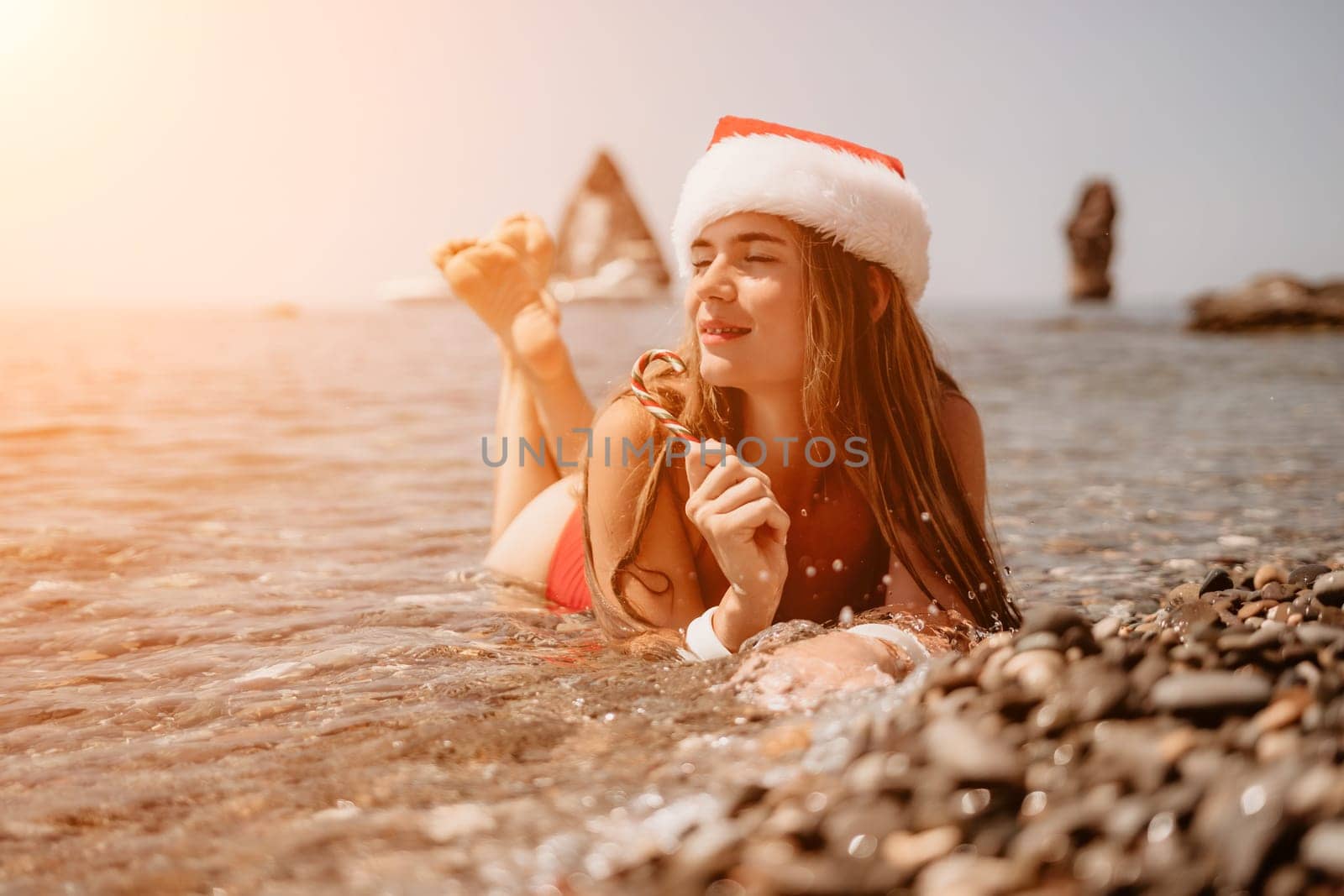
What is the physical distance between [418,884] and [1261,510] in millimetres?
5166

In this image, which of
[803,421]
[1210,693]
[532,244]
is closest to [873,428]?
[803,421]

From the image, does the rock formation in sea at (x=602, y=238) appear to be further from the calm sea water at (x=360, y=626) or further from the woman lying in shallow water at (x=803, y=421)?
the woman lying in shallow water at (x=803, y=421)

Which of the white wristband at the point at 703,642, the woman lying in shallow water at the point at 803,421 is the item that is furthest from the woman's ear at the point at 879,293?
the white wristband at the point at 703,642

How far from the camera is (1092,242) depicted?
2628 inches

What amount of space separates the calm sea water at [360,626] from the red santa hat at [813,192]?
49 centimetres

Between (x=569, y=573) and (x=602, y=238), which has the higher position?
(x=602, y=238)

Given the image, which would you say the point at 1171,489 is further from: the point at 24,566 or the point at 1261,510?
the point at 24,566

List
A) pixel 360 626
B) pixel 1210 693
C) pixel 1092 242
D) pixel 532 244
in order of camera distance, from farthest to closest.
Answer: pixel 1092 242, pixel 532 244, pixel 360 626, pixel 1210 693

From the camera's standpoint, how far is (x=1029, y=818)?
5.28 ft

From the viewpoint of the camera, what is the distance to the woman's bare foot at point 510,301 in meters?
4.51

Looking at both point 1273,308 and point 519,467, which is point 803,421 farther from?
point 1273,308

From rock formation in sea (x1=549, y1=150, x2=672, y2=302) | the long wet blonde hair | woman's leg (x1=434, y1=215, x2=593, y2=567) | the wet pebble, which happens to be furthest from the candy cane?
rock formation in sea (x1=549, y1=150, x2=672, y2=302)

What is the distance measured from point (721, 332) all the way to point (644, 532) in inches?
24.5

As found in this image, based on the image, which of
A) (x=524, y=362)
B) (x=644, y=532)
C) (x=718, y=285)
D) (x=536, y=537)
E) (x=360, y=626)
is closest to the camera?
(x=718, y=285)
